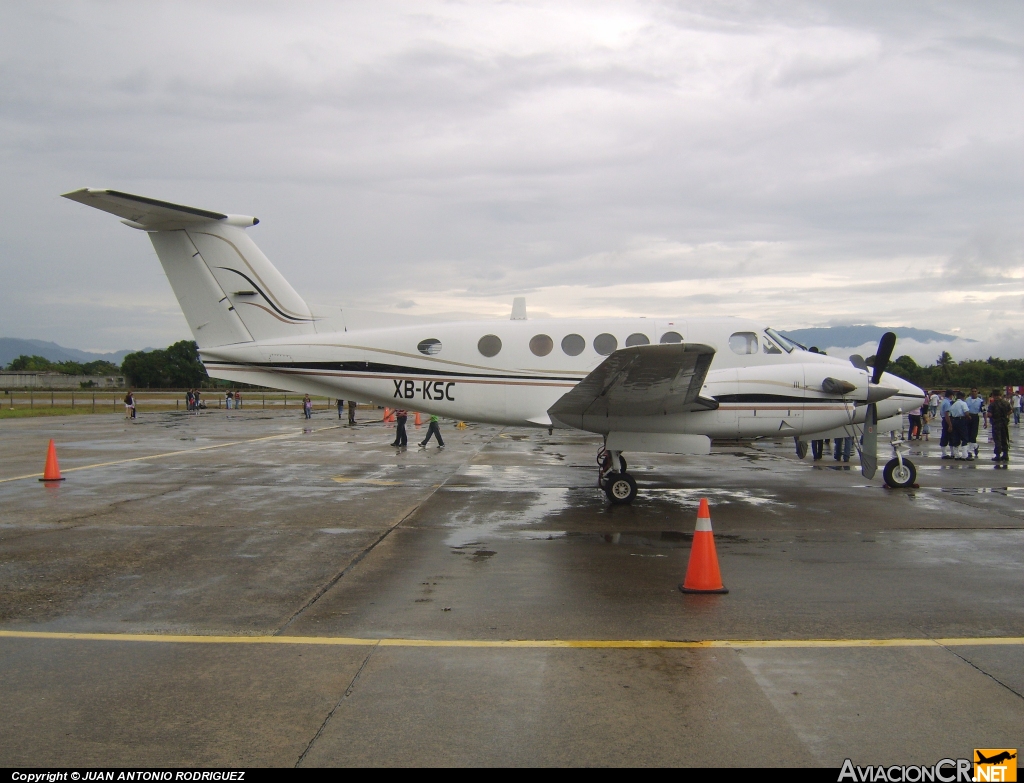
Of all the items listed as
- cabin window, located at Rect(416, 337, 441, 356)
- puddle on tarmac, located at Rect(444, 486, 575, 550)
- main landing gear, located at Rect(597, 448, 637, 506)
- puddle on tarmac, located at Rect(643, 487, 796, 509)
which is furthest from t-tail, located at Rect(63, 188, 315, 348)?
puddle on tarmac, located at Rect(643, 487, 796, 509)

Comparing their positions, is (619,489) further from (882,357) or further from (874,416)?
(882,357)

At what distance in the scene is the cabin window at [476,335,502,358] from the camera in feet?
42.4

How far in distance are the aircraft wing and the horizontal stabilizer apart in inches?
278

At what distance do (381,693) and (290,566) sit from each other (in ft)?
11.4

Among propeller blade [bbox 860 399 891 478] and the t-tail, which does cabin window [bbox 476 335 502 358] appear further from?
propeller blade [bbox 860 399 891 478]

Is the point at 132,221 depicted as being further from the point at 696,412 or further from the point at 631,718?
the point at 631,718

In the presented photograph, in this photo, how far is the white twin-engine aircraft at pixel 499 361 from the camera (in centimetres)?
1180

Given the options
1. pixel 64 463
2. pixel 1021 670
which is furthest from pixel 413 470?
pixel 1021 670

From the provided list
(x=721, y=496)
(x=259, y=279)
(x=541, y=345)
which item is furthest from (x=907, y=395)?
(x=259, y=279)

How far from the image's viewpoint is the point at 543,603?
618cm

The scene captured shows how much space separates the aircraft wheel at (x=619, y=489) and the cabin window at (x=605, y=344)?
8.15 ft

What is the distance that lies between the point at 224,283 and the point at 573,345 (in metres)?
6.58

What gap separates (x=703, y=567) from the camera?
648cm

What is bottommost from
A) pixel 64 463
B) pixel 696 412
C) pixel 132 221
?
pixel 64 463
